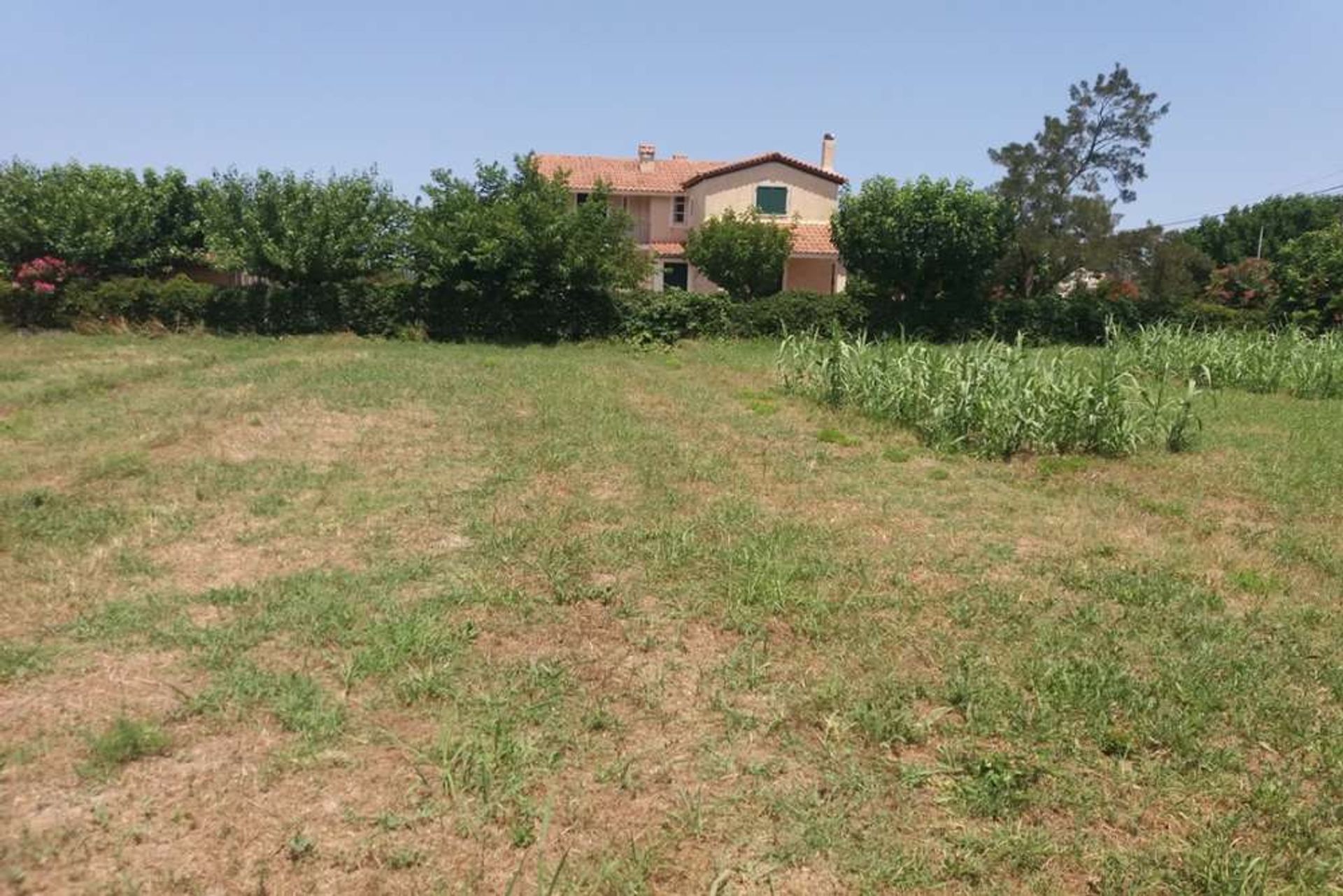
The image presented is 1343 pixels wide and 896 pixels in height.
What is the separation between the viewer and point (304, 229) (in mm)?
18375

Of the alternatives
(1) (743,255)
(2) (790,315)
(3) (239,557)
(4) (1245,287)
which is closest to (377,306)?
(2) (790,315)

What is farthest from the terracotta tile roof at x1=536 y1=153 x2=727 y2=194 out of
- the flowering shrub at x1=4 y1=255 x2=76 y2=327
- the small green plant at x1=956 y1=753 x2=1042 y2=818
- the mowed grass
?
the small green plant at x1=956 y1=753 x2=1042 y2=818

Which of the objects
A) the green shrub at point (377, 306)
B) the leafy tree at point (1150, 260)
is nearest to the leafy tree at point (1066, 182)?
the leafy tree at point (1150, 260)

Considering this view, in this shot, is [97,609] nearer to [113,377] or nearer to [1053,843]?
[1053,843]

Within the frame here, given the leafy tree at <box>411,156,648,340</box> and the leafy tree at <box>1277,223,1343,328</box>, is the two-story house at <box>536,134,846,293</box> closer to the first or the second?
the leafy tree at <box>411,156,648,340</box>

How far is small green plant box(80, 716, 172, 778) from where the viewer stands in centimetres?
295

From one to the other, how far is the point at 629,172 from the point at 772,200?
5823 mm

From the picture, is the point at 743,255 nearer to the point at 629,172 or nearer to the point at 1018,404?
the point at 629,172

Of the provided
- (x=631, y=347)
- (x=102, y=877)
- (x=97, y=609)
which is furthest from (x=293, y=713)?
(x=631, y=347)

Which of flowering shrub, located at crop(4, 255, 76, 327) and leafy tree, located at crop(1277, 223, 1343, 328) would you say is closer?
flowering shrub, located at crop(4, 255, 76, 327)

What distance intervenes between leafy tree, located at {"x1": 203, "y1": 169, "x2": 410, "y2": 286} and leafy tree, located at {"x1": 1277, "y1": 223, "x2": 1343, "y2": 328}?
21.2 m

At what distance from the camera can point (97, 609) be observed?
428cm

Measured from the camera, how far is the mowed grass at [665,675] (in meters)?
2.63

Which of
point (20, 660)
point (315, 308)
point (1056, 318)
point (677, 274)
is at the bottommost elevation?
point (20, 660)
